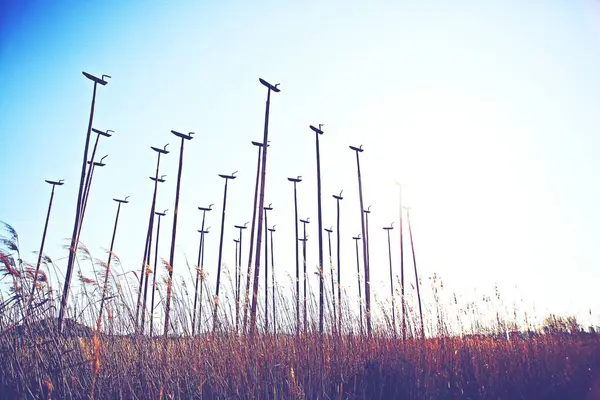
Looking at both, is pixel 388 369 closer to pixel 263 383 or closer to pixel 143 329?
pixel 263 383

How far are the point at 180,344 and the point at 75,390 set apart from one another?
1.13 metres

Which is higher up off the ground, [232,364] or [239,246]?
[239,246]

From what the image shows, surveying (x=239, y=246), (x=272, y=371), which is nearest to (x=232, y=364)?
(x=272, y=371)

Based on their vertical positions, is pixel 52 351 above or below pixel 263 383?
above

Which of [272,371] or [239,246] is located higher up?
[239,246]

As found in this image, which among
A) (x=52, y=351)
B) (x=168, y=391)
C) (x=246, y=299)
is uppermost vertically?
(x=246, y=299)

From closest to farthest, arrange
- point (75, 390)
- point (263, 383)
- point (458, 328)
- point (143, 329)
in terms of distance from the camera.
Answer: point (75, 390) → point (263, 383) → point (143, 329) → point (458, 328)

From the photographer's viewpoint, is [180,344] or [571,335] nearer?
[180,344]

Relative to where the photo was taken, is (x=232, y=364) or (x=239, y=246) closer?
(x=232, y=364)

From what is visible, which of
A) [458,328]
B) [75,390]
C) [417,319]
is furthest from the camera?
[458,328]

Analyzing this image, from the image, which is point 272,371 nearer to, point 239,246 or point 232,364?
point 232,364

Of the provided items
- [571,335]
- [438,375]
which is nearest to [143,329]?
[438,375]

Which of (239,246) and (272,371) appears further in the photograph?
(239,246)

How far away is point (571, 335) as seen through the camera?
6.74m
